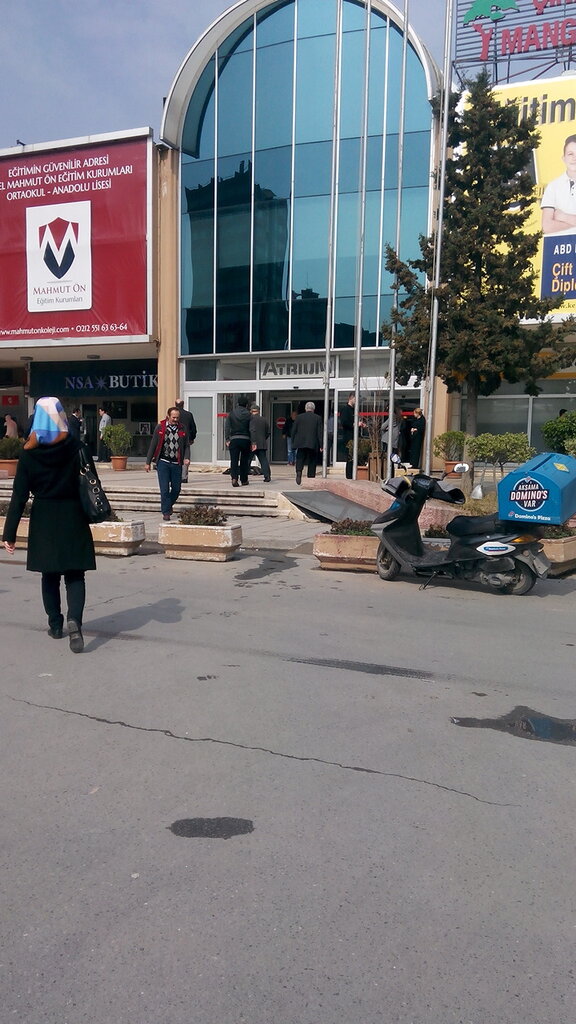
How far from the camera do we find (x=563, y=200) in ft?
63.5

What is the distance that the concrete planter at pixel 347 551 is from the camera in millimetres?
9383

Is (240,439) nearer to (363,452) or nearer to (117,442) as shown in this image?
(363,452)

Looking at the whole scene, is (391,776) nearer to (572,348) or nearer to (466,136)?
(572,348)

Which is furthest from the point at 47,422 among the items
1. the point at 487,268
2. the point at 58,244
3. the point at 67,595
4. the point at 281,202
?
the point at 58,244

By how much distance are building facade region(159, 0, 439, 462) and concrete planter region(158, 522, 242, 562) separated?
1088cm

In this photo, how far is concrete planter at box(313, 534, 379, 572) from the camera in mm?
9383

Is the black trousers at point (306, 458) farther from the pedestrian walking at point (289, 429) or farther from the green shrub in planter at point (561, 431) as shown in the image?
the pedestrian walking at point (289, 429)

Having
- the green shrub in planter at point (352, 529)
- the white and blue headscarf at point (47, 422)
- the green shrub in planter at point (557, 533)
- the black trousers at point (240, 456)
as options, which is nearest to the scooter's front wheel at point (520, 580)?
the green shrub in planter at point (557, 533)

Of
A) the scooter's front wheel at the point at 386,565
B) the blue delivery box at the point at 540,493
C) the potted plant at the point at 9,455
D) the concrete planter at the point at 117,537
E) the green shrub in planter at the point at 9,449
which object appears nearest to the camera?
the blue delivery box at the point at 540,493

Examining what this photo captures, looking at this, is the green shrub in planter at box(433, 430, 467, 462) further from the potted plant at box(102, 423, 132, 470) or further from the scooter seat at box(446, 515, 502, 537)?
the potted plant at box(102, 423, 132, 470)

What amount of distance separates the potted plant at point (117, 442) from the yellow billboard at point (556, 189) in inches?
451

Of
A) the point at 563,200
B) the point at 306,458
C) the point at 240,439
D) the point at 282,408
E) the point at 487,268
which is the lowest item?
the point at 306,458

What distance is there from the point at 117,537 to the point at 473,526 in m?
4.87

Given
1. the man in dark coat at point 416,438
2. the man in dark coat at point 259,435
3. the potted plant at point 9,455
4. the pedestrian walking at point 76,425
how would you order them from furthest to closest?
the potted plant at point 9,455, the man in dark coat at point 416,438, the man in dark coat at point 259,435, the pedestrian walking at point 76,425
